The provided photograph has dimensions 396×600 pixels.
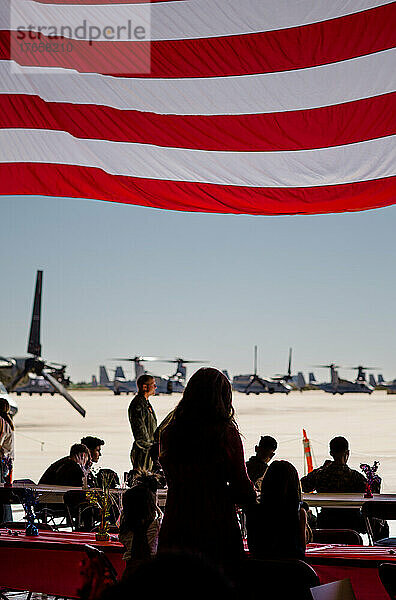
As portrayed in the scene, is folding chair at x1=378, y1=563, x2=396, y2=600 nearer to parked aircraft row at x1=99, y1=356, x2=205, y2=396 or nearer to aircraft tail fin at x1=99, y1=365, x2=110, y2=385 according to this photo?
parked aircraft row at x1=99, y1=356, x2=205, y2=396

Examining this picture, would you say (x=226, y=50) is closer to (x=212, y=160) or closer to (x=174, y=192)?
(x=212, y=160)

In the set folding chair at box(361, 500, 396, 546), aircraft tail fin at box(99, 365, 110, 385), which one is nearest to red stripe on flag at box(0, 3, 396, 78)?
folding chair at box(361, 500, 396, 546)

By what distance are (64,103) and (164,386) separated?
10746 centimetres

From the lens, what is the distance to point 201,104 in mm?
6332

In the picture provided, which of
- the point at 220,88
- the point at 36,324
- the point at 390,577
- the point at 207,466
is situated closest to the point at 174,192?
the point at 220,88

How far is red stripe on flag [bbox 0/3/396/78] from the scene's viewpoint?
19.0 ft

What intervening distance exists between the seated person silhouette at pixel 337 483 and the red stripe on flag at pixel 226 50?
327 cm

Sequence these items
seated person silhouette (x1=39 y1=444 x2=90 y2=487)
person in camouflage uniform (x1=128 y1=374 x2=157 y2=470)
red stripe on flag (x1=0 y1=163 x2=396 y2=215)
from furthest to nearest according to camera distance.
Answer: person in camouflage uniform (x1=128 y1=374 x2=157 y2=470)
seated person silhouette (x1=39 y1=444 x2=90 y2=487)
red stripe on flag (x1=0 y1=163 x2=396 y2=215)

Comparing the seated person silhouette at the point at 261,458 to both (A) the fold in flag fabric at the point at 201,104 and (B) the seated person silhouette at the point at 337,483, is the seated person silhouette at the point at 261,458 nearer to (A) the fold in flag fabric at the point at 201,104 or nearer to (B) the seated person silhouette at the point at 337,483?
(B) the seated person silhouette at the point at 337,483

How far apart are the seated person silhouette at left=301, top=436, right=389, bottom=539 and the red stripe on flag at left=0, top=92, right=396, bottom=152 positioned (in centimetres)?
271

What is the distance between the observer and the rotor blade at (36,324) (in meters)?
54.0

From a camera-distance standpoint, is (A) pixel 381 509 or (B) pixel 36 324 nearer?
(A) pixel 381 509

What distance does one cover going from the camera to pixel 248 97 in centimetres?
621

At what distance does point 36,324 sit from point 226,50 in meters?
53.2
